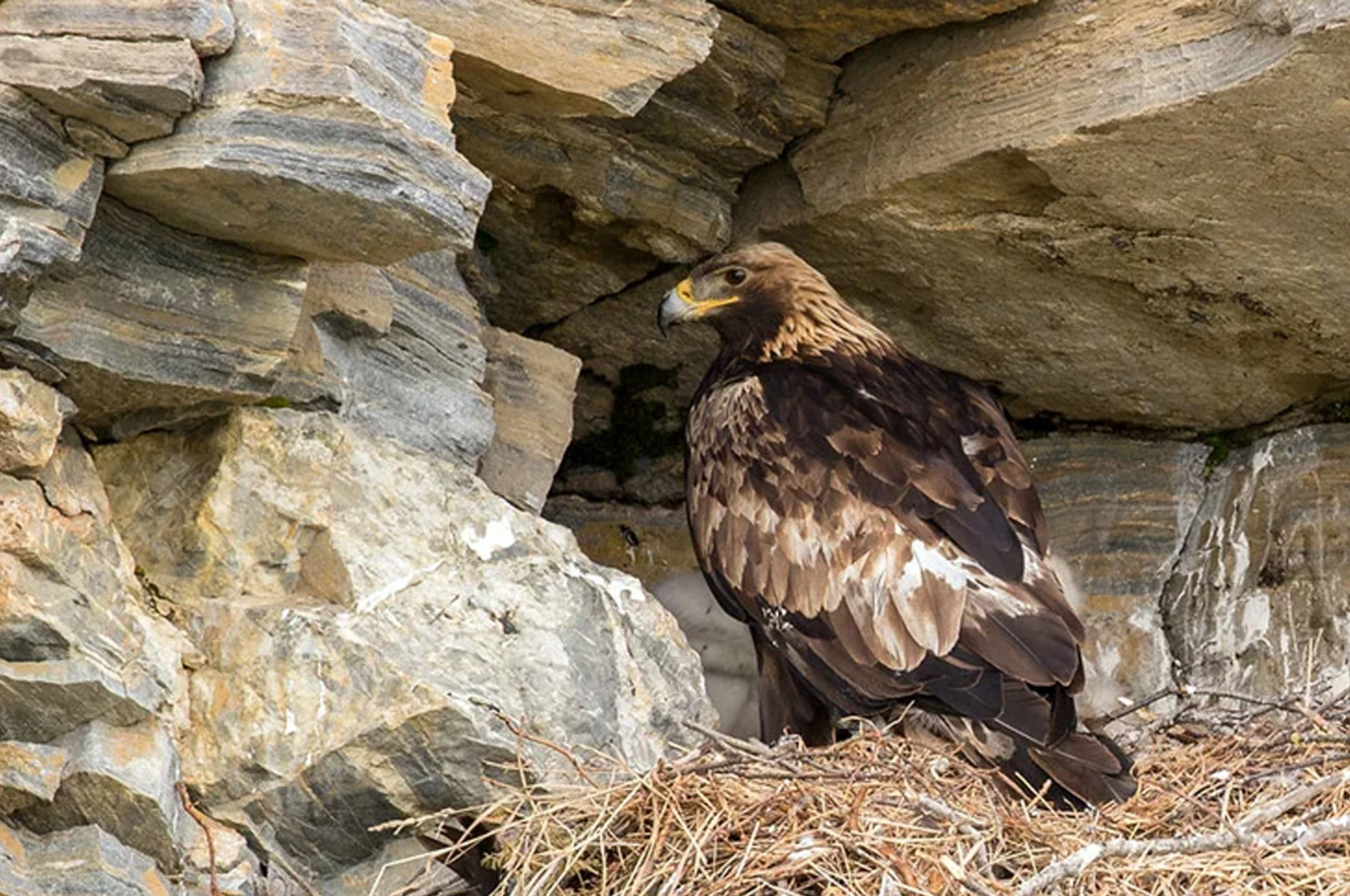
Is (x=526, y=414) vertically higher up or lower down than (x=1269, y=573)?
higher up

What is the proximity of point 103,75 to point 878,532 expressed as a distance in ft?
9.20

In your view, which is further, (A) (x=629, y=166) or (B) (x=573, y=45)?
(A) (x=629, y=166)

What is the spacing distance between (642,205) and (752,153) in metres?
0.39

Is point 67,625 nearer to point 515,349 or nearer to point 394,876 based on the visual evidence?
point 394,876

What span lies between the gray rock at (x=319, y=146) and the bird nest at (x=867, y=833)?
1379mm

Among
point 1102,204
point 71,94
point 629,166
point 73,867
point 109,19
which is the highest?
point 109,19

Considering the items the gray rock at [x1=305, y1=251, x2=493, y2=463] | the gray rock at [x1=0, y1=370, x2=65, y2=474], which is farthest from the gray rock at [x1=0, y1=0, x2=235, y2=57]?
the gray rock at [x1=305, y1=251, x2=493, y2=463]

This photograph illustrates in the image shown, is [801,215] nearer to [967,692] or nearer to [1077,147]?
[1077,147]

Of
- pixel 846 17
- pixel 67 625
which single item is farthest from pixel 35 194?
pixel 846 17

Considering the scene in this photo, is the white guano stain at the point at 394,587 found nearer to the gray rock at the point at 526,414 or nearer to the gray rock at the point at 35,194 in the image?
the gray rock at the point at 526,414

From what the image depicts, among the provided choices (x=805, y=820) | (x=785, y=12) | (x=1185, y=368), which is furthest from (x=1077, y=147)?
(x=805, y=820)

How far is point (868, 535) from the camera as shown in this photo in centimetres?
732

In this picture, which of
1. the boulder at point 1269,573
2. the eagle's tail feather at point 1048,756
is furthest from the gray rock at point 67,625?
the boulder at point 1269,573

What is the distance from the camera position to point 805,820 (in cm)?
610
